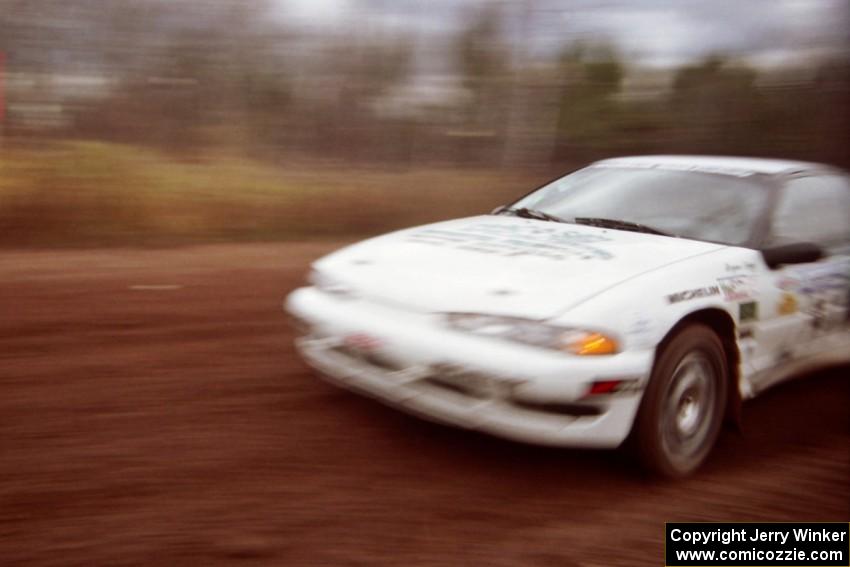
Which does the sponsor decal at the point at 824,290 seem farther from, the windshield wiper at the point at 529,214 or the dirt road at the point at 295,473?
the windshield wiper at the point at 529,214

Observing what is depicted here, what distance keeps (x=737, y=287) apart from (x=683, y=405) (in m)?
0.61

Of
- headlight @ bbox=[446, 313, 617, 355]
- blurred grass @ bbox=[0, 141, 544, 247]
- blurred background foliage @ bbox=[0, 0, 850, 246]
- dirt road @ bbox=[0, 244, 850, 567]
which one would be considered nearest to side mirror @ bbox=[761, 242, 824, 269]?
dirt road @ bbox=[0, 244, 850, 567]

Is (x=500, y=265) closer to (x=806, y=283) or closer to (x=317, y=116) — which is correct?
(x=806, y=283)

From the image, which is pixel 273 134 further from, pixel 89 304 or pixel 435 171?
pixel 89 304

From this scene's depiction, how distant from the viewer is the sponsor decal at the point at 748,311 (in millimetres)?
3801

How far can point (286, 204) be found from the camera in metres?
11.2

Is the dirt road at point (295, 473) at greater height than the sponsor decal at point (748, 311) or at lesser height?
lesser

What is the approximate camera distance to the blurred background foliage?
32.8ft

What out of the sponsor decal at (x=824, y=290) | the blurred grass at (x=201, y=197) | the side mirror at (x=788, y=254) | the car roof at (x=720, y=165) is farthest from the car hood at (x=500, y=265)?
the blurred grass at (x=201, y=197)

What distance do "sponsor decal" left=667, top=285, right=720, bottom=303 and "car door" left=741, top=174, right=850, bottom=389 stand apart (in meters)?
0.39

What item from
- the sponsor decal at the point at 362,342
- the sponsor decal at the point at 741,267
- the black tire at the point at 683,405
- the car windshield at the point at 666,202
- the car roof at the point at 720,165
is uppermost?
the car roof at the point at 720,165

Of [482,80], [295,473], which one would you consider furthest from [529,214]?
[482,80]

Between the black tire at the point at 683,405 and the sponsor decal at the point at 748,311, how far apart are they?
6.5 inches

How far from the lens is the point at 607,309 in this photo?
325 centimetres
